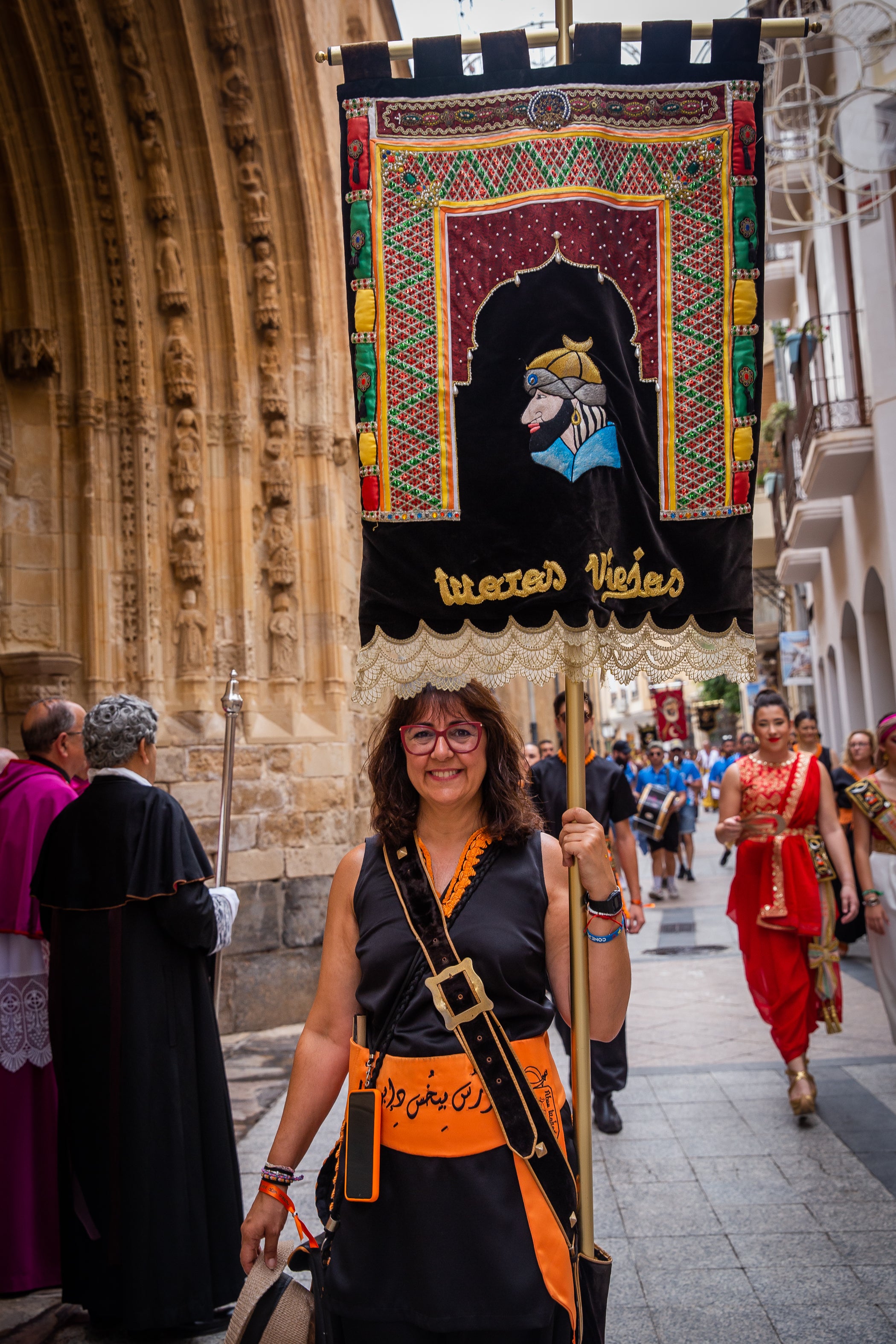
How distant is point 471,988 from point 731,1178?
9.86 feet

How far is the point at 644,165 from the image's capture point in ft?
7.98

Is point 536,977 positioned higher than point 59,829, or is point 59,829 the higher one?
point 59,829

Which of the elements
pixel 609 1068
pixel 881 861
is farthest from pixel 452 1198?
pixel 881 861

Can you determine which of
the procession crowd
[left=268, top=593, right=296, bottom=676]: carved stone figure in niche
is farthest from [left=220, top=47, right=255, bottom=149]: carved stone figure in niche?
the procession crowd

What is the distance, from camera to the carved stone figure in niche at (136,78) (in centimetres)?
759

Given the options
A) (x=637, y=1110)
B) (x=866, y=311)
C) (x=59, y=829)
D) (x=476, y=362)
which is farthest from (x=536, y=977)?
(x=866, y=311)

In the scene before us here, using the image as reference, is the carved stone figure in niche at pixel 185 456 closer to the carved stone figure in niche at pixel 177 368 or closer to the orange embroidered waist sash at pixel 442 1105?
the carved stone figure in niche at pixel 177 368

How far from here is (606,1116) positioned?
532 cm

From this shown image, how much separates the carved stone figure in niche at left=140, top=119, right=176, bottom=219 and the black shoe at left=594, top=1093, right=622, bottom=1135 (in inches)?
251

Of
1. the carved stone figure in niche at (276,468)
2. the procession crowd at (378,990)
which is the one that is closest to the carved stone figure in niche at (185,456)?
the carved stone figure in niche at (276,468)

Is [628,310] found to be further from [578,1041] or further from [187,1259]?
[187,1259]

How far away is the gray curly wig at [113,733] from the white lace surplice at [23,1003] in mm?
845

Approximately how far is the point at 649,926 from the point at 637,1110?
6.70 metres

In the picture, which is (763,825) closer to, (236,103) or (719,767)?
(236,103)
